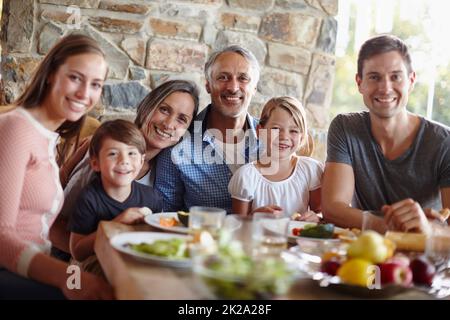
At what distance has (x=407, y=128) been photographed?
204 centimetres

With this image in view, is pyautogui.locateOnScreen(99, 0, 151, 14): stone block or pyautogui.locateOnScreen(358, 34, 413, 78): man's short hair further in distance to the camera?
pyautogui.locateOnScreen(99, 0, 151, 14): stone block

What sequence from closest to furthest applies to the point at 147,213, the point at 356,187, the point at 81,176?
1. the point at 147,213
2. the point at 81,176
3. the point at 356,187

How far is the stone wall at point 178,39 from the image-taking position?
2873 millimetres

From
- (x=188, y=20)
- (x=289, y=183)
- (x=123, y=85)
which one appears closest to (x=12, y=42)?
(x=123, y=85)

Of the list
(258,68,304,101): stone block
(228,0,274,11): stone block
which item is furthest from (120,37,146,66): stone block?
(258,68,304,101): stone block

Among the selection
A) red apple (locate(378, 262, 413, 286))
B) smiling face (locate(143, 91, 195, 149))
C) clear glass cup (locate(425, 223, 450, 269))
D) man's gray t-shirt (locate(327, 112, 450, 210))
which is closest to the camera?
red apple (locate(378, 262, 413, 286))

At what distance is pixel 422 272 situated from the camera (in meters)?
1.13

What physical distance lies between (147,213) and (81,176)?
1.35 ft

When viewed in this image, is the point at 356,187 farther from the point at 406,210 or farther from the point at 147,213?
the point at 147,213

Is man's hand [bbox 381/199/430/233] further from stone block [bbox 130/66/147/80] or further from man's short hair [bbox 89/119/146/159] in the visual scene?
stone block [bbox 130/66/147/80]

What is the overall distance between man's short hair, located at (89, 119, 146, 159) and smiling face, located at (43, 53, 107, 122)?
0.75ft

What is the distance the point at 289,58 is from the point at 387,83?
4.57 feet

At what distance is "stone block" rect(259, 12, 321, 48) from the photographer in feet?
10.8

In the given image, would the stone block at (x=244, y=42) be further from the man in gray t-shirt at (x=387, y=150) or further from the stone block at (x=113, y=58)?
the man in gray t-shirt at (x=387, y=150)
